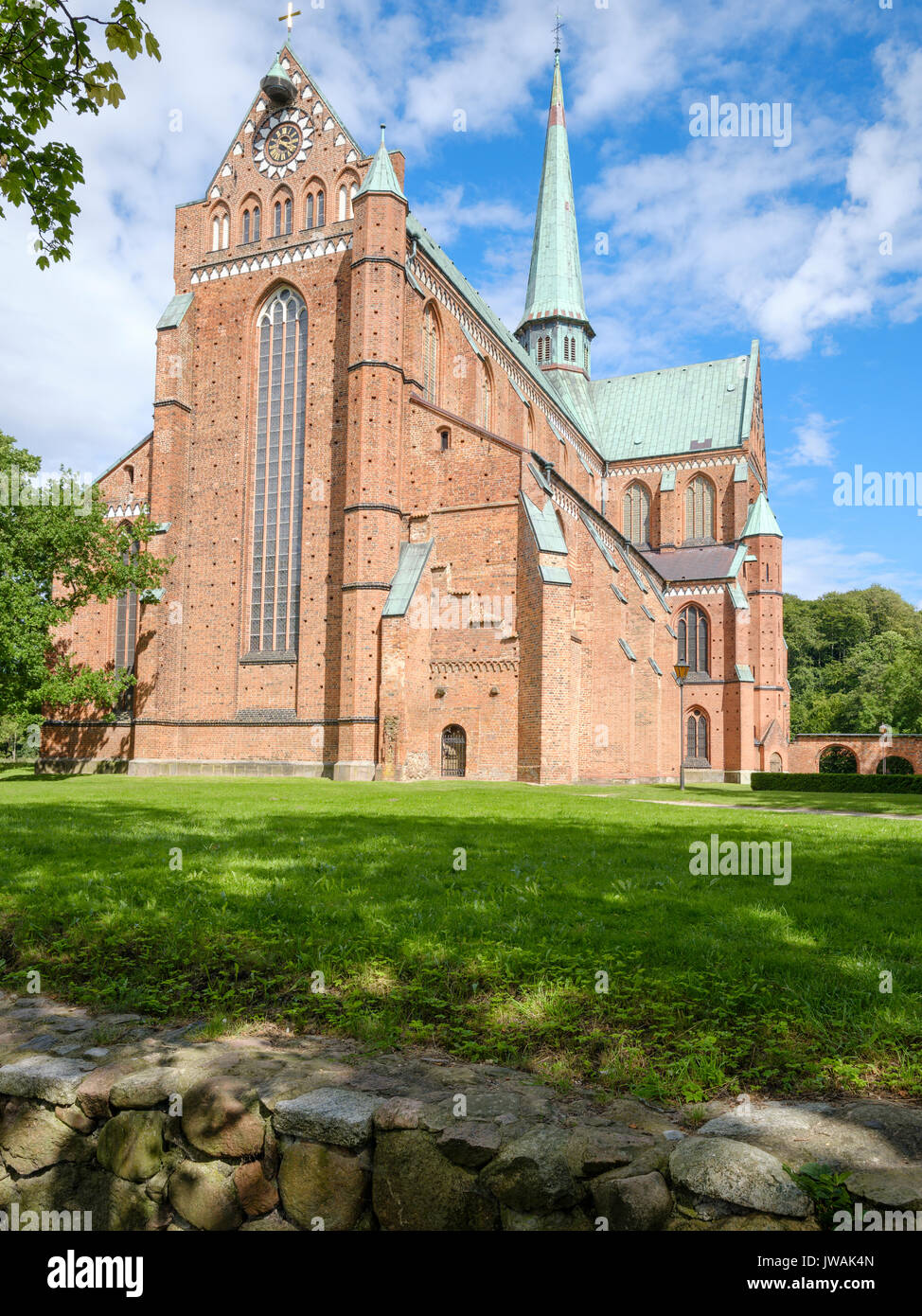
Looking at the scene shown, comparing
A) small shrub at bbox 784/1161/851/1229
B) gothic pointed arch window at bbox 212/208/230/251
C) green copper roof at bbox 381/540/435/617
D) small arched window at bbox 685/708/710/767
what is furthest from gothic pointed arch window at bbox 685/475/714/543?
small shrub at bbox 784/1161/851/1229

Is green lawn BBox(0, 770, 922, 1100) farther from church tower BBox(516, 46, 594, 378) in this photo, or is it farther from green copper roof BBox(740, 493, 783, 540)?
church tower BBox(516, 46, 594, 378)

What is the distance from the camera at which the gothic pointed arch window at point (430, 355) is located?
1109 inches

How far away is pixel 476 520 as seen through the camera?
25297 mm

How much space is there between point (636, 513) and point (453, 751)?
28.9 m

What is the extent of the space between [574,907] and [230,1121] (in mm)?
2880

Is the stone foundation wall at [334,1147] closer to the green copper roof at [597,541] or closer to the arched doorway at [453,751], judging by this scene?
the arched doorway at [453,751]

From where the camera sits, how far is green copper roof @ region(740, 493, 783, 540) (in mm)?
44594

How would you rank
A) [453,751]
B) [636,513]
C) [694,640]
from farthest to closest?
[636,513]
[694,640]
[453,751]

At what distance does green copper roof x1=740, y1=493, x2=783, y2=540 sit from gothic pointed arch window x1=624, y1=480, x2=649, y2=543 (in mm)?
5945

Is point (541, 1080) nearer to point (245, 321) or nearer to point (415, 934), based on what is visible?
point (415, 934)

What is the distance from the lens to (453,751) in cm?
2523

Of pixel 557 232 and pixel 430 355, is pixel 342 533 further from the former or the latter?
pixel 557 232

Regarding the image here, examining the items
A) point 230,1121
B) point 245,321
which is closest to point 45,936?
point 230,1121

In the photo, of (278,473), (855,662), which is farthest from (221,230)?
(855,662)
